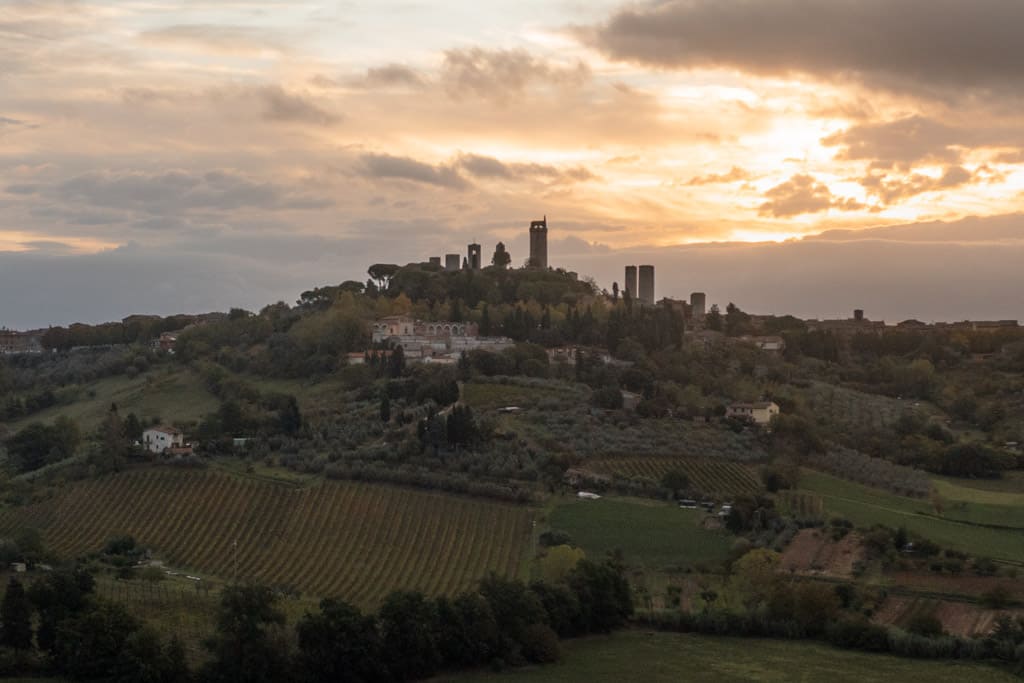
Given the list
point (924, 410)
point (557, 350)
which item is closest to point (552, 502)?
Answer: point (557, 350)

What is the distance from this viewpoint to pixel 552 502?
155 ft

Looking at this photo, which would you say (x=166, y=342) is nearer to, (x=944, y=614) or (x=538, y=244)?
(x=538, y=244)

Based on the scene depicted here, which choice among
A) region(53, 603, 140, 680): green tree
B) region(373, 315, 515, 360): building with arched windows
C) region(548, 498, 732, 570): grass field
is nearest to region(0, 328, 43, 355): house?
region(373, 315, 515, 360): building with arched windows

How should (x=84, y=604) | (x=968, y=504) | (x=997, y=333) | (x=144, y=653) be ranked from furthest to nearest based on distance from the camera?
(x=997, y=333)
(x=968, y=504)
(x=84, y=604)
(x=144, y=653)

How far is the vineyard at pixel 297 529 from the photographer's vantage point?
41906 millimetres

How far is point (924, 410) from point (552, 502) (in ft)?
123

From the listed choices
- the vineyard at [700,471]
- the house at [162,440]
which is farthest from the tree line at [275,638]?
the house at [162,440]

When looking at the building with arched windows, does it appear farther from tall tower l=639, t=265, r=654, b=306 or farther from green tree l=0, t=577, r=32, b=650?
green tree l=0, t=577, r=32, b=650

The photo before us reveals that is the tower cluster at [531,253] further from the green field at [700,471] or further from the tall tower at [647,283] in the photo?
the green field at [700,471]

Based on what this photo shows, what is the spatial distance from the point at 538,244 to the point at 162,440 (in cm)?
5775

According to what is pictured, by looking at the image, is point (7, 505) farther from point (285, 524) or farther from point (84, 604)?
point (84, 604)

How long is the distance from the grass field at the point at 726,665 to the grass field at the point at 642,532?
653 centimetres

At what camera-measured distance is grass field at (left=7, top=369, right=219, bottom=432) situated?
2840 inches

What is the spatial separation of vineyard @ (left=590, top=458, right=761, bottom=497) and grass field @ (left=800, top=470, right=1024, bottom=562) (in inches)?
102
